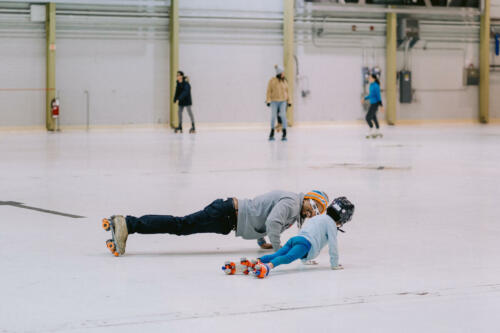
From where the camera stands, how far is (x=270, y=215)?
19.3 feet

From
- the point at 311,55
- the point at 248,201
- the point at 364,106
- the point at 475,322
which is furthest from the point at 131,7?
the point at 475,322

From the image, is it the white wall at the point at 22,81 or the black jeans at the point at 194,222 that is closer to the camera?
the black jeans at the point at 194,222

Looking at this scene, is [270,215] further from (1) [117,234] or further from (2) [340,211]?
(1) [117,234]

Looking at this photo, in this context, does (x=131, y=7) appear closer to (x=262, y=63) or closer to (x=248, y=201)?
(x=262, y=63)

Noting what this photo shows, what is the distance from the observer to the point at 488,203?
911 cm

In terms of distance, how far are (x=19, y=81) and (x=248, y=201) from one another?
25.4 metres

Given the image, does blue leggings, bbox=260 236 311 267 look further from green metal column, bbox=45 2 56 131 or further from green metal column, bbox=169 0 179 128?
green metal column, bbox=169 0 179 128

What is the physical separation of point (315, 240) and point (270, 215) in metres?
0.45

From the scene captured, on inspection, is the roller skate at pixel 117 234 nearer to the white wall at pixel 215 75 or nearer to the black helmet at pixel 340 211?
the black helmet at pixel 340 211

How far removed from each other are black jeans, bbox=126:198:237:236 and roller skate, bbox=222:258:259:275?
76 cm

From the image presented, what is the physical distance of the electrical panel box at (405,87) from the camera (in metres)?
34.9

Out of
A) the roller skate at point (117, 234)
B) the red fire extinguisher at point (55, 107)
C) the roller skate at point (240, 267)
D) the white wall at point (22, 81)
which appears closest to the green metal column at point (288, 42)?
the red fire extinguisher at point (55, 107)

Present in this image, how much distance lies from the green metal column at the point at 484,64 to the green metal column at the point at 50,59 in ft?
60.5

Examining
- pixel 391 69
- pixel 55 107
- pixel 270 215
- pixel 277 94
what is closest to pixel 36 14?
pixel 55 107
